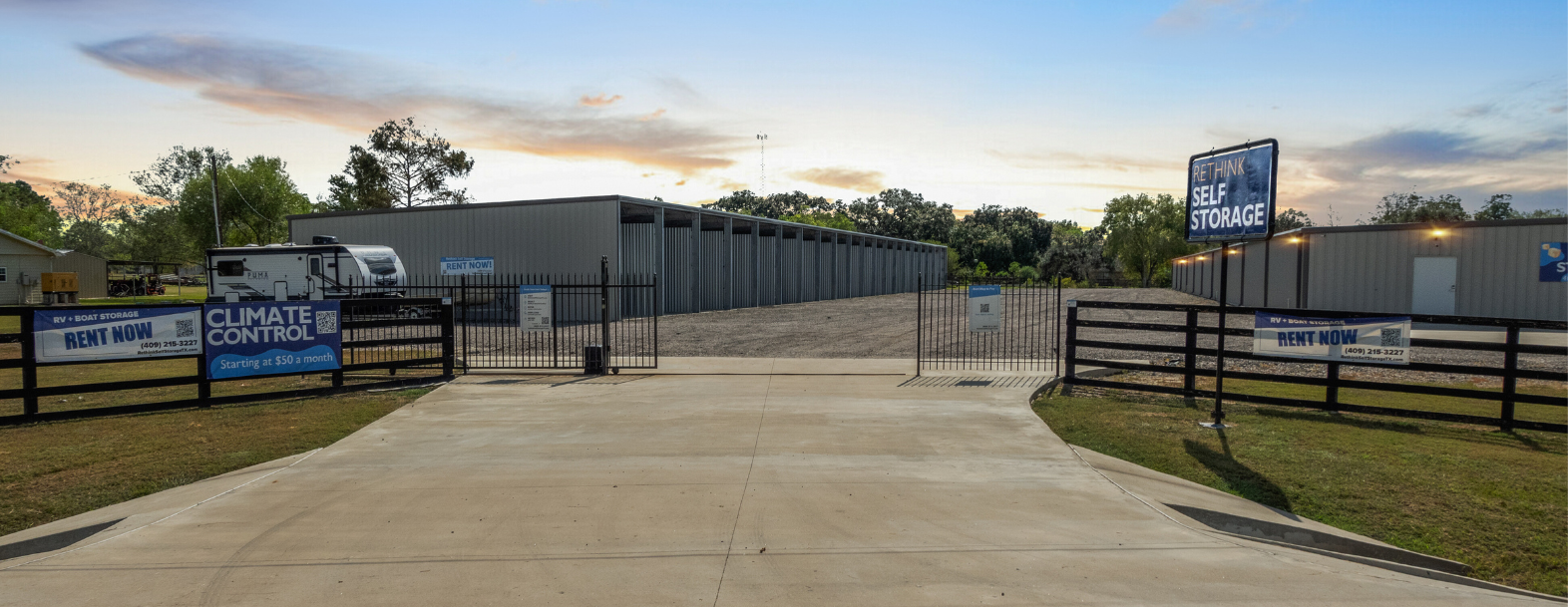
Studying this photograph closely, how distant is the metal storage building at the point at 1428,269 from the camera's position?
24.6m

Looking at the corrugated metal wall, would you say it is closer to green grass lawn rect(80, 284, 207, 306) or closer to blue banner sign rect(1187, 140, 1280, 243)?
green grass lawn rect(80, 284, 207, 306)

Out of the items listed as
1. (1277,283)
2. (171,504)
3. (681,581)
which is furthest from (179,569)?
(1277,283)

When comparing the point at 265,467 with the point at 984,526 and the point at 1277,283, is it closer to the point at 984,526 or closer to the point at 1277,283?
the point at 984,526

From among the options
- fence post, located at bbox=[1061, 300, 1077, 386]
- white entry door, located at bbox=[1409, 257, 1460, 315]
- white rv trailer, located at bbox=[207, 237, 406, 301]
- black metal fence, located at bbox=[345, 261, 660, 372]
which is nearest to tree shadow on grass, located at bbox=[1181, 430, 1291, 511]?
fence post, located at bbox=[1061, 300, 1077, 386]

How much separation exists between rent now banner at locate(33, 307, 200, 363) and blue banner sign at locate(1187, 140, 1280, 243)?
14362 millimetres

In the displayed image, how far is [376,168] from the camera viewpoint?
69562 mm

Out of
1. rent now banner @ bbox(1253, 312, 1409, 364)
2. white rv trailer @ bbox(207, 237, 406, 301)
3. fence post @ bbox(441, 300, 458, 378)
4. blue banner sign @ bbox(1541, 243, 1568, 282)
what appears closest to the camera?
rent now banner @ bbox(1253, 312, 1409, 364)

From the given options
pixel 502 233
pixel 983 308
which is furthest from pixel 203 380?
pixel 502 233

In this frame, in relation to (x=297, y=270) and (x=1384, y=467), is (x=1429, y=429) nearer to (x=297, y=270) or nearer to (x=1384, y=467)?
(x=1384, y=467)

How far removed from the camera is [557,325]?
95.9 ft

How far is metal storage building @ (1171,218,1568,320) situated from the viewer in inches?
968

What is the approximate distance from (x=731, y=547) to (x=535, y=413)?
5.91m

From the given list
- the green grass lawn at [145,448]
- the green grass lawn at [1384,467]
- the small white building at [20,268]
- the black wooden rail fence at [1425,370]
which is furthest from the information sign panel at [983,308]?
the small white building at [20,268]

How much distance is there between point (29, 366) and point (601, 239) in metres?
20.5
